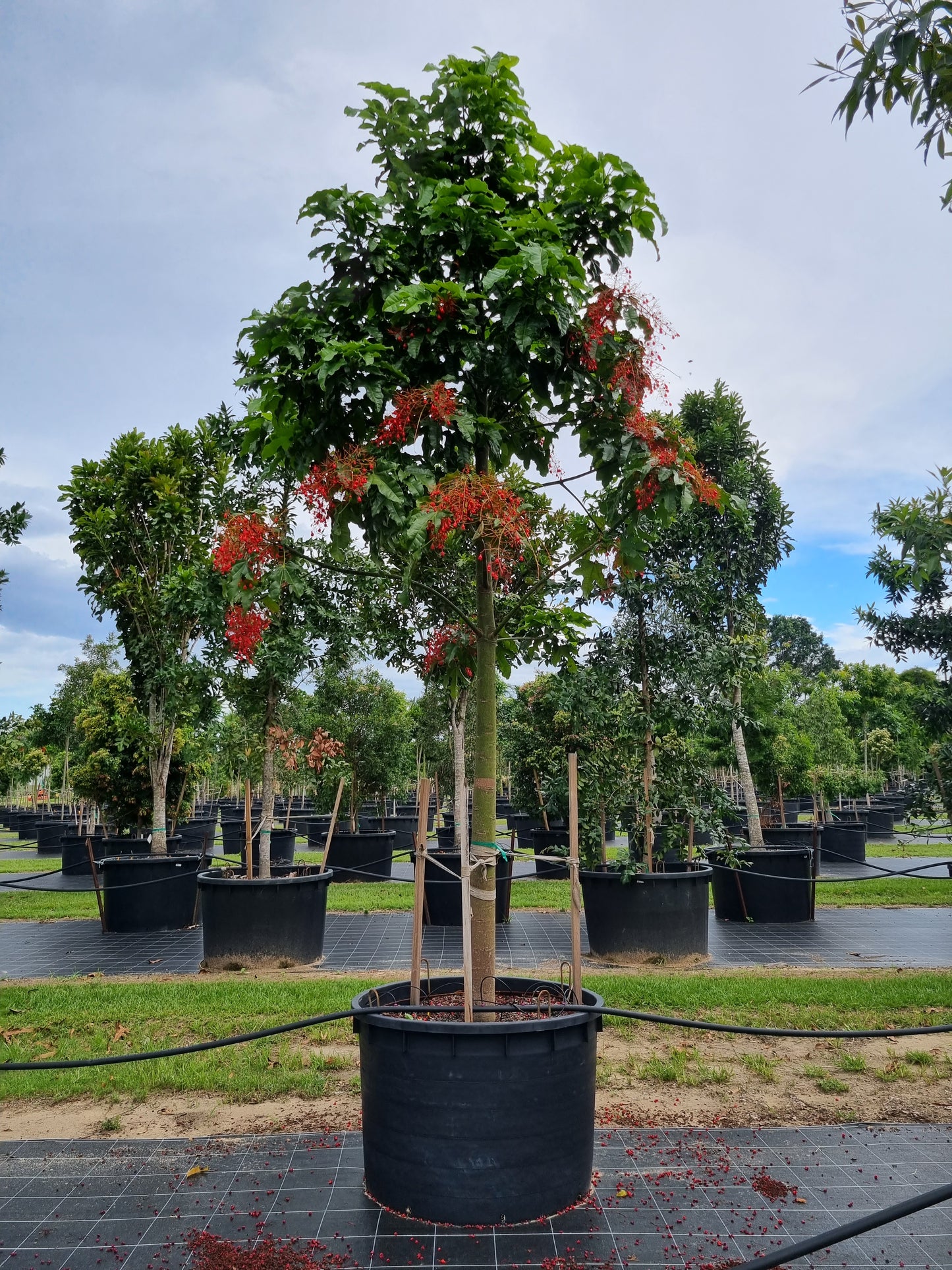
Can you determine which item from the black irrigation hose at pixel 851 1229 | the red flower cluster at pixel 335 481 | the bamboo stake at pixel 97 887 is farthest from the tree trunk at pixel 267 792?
the black irrigation hose at pixel 851 1229

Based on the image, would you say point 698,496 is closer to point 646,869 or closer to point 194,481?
point 646,869

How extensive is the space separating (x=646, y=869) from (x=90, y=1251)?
5.46m

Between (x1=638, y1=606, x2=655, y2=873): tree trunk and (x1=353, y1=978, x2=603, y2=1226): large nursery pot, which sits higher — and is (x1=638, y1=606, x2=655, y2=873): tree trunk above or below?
above

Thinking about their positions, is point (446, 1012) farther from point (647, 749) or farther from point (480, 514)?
point (647, 749)

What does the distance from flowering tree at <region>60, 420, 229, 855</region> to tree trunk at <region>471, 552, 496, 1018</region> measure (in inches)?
249

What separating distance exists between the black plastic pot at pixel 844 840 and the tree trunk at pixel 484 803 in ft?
47.2

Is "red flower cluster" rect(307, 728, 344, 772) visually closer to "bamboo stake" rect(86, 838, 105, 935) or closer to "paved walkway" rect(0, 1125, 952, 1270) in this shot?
"bamboo stake" rect(86, 838, 105, 935)

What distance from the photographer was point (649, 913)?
295 inches

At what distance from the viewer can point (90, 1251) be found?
3100 millimetres

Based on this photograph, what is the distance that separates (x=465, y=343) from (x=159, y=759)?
8.32 meters

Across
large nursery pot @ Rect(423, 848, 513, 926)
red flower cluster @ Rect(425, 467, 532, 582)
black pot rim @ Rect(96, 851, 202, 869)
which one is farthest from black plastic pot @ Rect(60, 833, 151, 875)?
red flower cluster @ Rect(425, 467, 532, 582)

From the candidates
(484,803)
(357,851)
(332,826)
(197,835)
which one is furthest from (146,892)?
(484,803)

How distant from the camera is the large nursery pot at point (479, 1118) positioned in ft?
10.5

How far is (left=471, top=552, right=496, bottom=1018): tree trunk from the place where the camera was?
12.3ft
